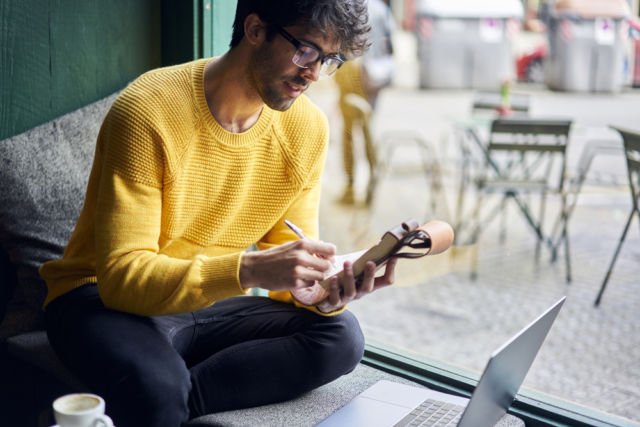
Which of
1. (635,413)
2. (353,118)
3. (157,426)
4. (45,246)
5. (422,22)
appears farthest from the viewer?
(422,22)

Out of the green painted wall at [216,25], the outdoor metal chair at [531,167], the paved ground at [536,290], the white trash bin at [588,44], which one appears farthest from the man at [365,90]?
the green painted wall at [216,25]

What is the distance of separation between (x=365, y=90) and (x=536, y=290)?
243 cm

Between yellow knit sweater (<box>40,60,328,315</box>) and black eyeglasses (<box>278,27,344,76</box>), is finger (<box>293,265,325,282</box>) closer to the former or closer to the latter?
yellow knit sweater (<box>40,60,328,315</box>)

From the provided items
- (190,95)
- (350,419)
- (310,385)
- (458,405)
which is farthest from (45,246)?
(458,405)

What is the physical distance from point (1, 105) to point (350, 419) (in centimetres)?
131

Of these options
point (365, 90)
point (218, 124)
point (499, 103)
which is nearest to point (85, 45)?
point (218, 124)

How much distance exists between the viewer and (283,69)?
1714 millimetres

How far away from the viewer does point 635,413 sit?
2.52m

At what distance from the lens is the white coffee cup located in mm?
1251

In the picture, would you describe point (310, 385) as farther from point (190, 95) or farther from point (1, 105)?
point (1, 105)

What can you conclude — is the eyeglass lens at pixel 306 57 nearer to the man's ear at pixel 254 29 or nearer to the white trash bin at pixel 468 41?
the man's ear at pixel 254 29

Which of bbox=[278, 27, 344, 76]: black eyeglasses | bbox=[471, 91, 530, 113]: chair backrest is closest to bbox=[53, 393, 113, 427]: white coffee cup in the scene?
bbox=[278, 27, 344, 76]: black eyeglasses

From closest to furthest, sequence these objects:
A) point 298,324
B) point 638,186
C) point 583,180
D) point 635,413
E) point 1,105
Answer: point 298,324 → point 1,105 → point 635,413 → point 638,186 → point 583,180

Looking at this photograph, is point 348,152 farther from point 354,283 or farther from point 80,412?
point 80,412
